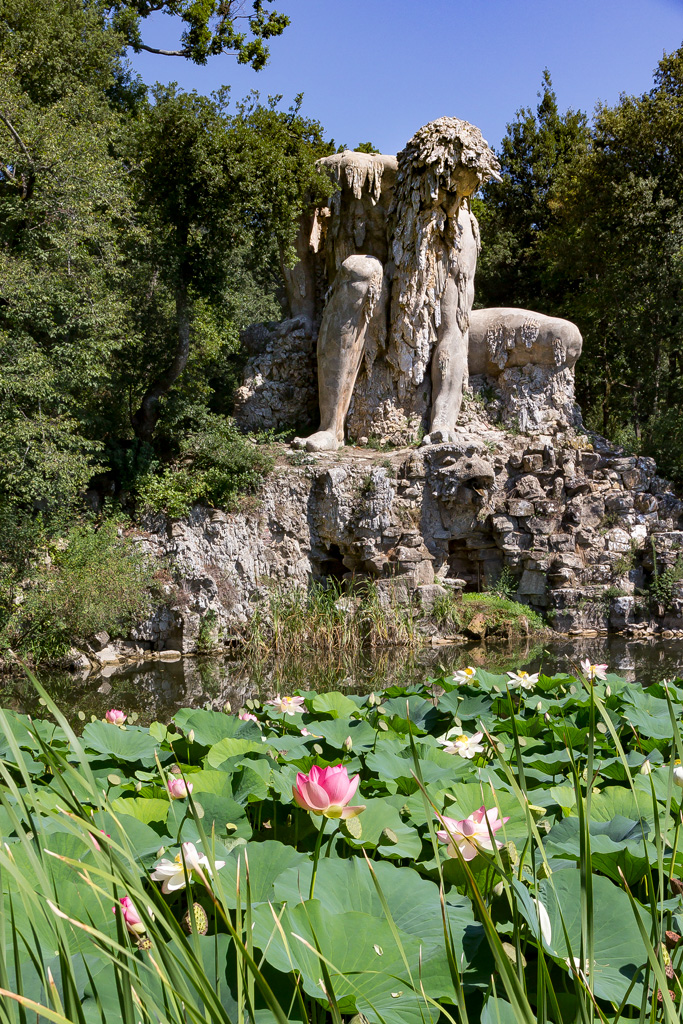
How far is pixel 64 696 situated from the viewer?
717 centimetres

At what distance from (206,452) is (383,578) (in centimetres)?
333

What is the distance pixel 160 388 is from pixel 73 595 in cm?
452

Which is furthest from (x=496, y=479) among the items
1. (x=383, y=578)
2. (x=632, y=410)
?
(x=632, y=410)

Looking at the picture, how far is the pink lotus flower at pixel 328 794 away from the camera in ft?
3.04

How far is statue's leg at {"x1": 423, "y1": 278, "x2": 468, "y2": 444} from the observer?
505 inches

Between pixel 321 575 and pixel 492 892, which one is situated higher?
pixel 492 892

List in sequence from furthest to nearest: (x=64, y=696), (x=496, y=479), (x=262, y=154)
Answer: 1. (x=496, y=479)
2. (x=262, y=154)
3. (x=64, y=696)

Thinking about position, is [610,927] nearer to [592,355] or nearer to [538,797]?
[538,797]

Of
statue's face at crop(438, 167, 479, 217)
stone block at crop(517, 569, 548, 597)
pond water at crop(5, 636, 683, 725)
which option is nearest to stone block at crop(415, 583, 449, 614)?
pond water at crop(5, 636, 683, 725)

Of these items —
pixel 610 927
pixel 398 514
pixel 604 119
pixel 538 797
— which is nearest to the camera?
pixel 610 927

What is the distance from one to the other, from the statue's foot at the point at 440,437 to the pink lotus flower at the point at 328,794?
1133 cm

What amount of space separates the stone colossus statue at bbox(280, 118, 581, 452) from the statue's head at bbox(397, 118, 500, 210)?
2cm

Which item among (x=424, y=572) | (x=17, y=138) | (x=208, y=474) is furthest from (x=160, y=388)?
(x=424, y=572)

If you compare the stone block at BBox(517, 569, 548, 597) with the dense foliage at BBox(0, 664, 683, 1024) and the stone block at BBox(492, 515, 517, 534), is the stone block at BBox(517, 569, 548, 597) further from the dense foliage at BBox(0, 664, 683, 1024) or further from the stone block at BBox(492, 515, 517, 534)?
the dense foliage at BBox(0, 664, 683, 1024)
